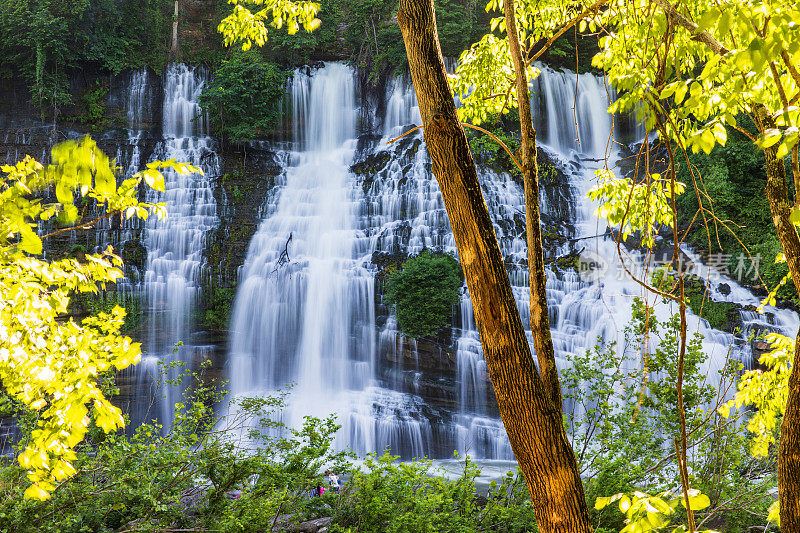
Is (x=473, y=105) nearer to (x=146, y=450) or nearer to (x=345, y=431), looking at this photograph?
(x=146, y=450)

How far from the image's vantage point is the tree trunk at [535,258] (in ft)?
4.88

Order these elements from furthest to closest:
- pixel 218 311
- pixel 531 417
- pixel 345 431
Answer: pixel 218 311
pixel 345 431
pixel 531 417

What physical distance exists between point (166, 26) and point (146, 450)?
683 inches

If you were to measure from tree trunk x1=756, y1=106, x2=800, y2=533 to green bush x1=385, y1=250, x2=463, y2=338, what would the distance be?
9073mm

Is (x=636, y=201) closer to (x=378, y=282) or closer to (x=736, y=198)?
(x=378, y=282)

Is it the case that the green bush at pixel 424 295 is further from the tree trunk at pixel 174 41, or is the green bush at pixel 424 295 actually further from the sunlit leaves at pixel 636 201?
the tree trunk at pixel 174 41

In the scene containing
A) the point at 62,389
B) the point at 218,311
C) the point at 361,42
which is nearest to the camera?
the point at 62,389

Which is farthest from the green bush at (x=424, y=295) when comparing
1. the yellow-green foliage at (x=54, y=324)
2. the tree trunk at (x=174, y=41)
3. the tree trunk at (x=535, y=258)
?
the tree trunk at (x=174, y=41)

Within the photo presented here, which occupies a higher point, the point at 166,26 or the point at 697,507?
the point at 166,26

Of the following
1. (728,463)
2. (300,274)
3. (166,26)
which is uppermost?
(166,26)

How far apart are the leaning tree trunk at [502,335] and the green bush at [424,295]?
31.7ft

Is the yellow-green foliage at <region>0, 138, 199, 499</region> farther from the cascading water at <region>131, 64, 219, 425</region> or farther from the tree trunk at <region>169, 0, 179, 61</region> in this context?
the tree trunk at <region>169, 0, 179, 61</region>

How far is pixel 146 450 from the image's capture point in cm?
427

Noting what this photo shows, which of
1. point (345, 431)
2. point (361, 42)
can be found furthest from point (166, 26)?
point (345, 431)
